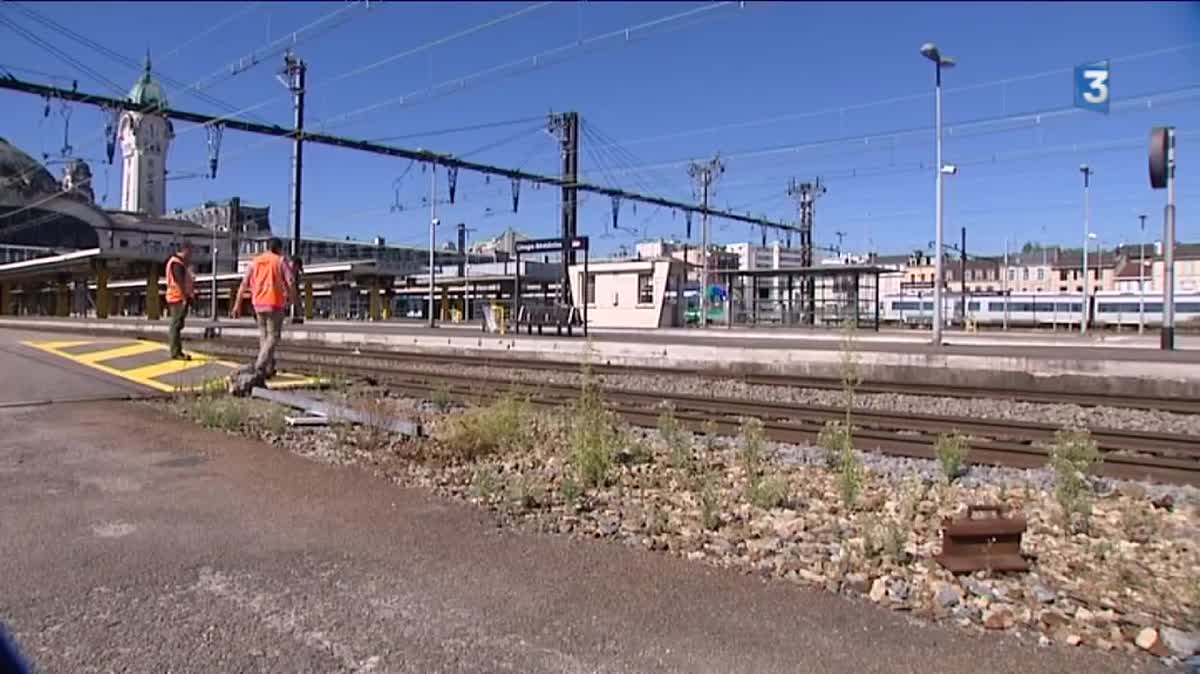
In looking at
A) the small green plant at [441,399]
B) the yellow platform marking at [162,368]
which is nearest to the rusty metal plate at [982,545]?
the small green plant at [441,399]

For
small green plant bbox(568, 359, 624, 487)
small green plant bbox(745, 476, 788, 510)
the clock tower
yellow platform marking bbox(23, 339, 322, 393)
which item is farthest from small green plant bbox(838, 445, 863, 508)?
the clock tower

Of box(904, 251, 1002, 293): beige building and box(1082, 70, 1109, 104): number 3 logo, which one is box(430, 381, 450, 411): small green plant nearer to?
box(1082, 70, 1109, 104): number 3 logo

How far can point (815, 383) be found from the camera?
49.0 feet

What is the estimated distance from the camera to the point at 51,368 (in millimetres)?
14664

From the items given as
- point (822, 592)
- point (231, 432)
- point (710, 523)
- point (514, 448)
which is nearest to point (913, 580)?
point (822, 592)

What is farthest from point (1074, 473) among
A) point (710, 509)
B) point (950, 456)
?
point (710, 509)

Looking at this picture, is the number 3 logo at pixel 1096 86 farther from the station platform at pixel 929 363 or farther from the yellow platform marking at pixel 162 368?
the yellow platform marking at pixel 162 368

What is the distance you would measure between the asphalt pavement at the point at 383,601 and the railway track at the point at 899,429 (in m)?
5.01

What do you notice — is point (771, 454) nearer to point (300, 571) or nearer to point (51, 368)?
point (300, 571)

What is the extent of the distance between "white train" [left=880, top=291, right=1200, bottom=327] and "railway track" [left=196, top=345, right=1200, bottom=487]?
52.7m

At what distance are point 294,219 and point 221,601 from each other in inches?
1486

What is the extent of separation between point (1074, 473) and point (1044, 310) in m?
67.7

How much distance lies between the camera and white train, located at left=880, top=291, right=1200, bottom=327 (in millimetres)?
62750

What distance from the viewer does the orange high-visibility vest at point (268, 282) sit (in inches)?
431
